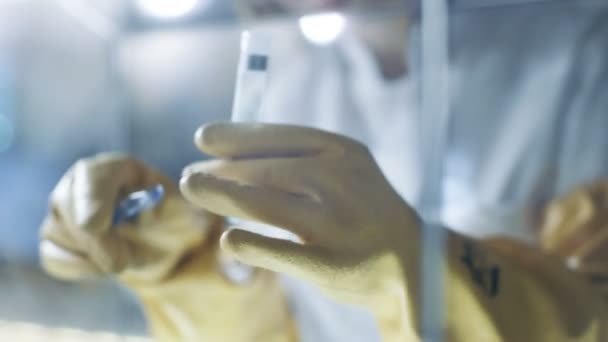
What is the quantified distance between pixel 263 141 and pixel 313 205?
36 mm

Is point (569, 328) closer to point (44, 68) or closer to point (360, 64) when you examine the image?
point (360, 64)

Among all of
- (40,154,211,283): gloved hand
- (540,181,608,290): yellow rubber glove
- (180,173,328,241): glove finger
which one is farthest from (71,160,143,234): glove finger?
(540,181,608,290): yellow rubber glove

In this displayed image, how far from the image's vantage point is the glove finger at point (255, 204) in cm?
26

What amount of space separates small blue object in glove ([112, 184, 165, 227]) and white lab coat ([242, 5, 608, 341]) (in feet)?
0.60

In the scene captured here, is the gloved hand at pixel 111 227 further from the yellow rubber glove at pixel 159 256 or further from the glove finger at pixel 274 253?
the glove finger at pixel 274 253

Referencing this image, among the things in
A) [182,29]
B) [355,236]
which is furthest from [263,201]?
[182,29]

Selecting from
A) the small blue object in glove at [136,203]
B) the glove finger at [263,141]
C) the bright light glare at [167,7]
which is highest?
the bright light glare at [167,7]

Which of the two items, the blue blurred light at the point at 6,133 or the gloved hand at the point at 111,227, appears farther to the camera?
the blue blurred light at the point at 6,133

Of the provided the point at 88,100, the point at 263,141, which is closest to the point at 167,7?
the point at 88,100

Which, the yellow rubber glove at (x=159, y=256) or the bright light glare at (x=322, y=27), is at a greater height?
the bright light glare at (x=322, y=27)

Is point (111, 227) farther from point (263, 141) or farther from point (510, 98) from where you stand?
point (510, 98)

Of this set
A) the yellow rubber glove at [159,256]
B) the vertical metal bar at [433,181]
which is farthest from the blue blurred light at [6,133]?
the vertical metal bar at [433,181]

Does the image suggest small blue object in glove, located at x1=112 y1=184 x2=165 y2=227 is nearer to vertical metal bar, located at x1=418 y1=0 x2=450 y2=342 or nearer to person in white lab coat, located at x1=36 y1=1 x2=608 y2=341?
person in white lab coat, located at x1=36 y1=1 x2=608 y2=341

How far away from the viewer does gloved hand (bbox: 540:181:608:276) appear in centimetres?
43
